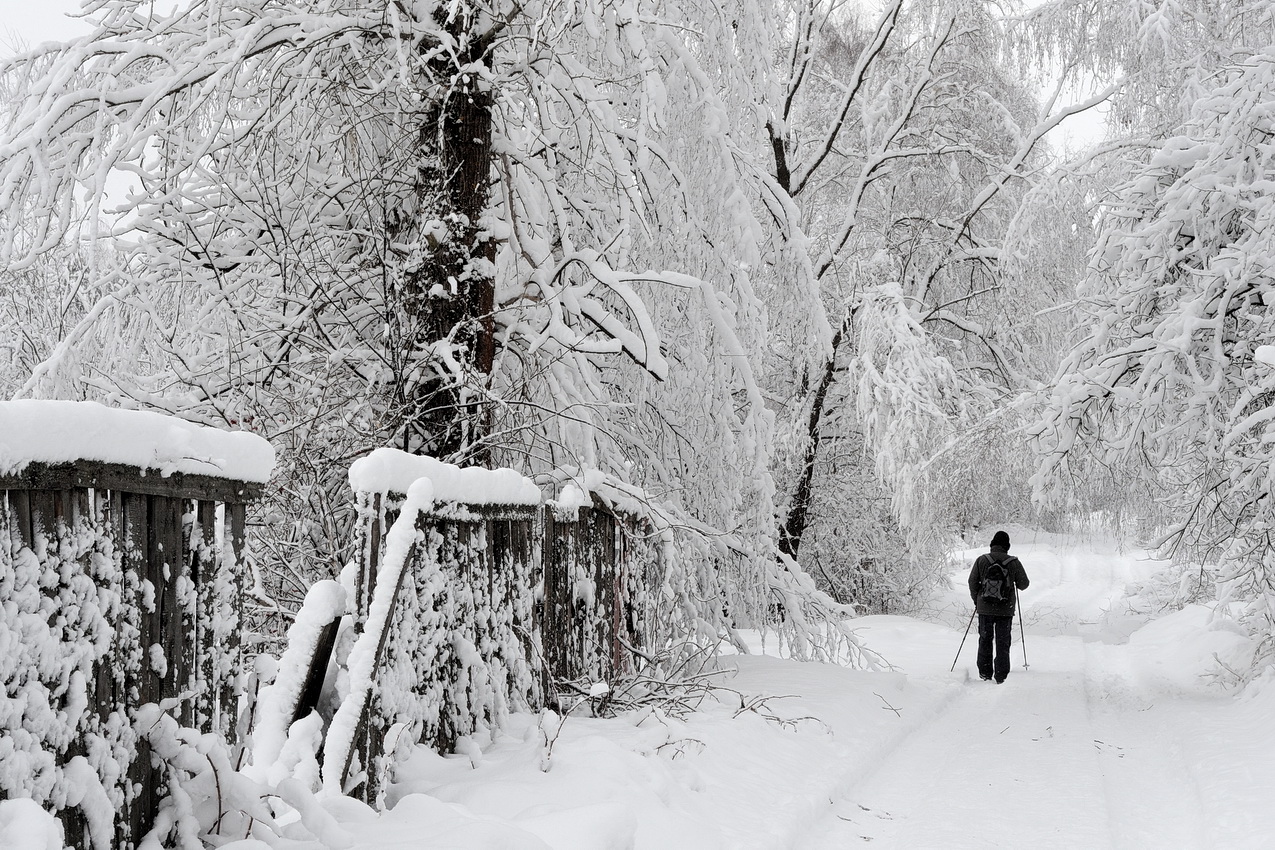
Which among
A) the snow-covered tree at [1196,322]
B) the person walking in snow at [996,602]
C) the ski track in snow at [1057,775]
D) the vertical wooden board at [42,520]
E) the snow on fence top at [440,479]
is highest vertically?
the snow-covered tree at [1196,322]

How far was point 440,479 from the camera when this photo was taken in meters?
4.52

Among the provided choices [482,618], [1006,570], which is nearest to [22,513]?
[482,618]

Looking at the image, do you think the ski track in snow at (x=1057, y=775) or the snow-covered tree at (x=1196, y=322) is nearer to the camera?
the ski track in snow at (x=1057, y=775)

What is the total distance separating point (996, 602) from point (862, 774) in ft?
18.7

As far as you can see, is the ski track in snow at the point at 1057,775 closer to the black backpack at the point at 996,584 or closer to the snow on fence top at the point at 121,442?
the black backpack at the point at 996,584

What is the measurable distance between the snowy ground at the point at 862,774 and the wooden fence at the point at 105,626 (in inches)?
10.8

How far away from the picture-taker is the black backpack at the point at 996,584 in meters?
11.9

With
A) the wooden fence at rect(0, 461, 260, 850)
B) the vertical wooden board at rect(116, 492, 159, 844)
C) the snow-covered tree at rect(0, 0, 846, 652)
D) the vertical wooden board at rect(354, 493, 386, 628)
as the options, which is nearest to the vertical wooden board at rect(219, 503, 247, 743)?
the wooden fence at rect(0, 461, 260, 850)

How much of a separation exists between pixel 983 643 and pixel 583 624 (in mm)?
6906

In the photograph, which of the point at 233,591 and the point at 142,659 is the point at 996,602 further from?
the point at 142,659

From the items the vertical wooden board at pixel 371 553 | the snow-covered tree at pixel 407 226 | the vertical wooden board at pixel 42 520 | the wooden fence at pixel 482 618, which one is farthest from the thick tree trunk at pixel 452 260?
the vertical wooden board at pixel 42 520

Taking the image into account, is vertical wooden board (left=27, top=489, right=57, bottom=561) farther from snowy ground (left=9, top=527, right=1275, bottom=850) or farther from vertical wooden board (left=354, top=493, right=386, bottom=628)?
vertical wooden board (left=354, top=493, right=386, bottom=628)

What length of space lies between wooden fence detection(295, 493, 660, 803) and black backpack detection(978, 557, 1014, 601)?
19.4 ft

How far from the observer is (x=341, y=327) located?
284 inches
